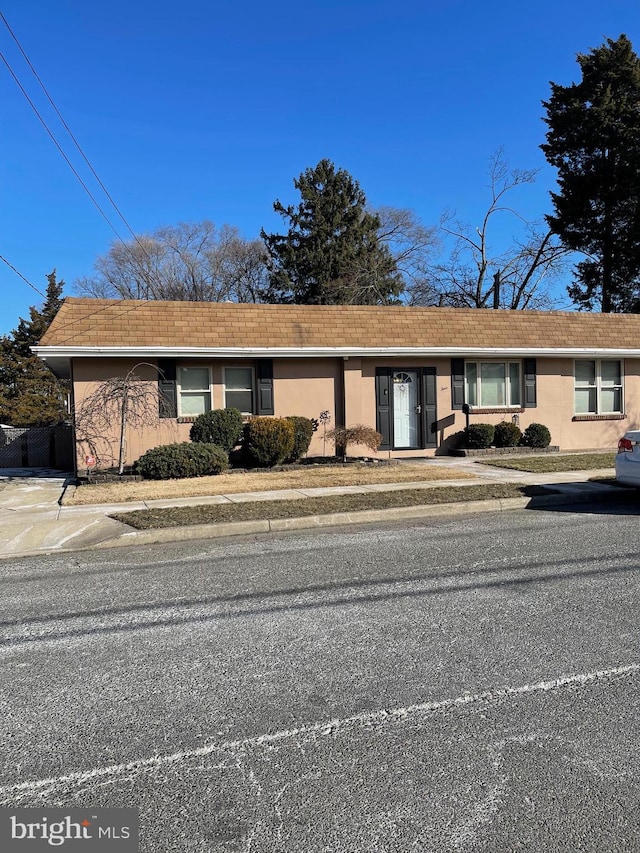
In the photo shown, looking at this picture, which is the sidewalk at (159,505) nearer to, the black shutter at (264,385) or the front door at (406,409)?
the front door at (406,409)

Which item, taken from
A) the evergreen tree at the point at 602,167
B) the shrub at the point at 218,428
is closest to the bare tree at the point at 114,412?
the shrub at the point at 218,428

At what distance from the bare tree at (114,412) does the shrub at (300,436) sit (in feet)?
10.2

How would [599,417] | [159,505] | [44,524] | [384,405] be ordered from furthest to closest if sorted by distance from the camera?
[599,417] < [384,405] < [159,505] < [44,524]

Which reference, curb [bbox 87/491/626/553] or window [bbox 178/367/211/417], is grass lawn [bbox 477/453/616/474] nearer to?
curb [bbox 87/491/626/553]

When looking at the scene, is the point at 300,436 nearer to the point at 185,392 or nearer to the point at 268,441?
the point at 268,441

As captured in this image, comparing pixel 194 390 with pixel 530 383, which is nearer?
pixel 194 390

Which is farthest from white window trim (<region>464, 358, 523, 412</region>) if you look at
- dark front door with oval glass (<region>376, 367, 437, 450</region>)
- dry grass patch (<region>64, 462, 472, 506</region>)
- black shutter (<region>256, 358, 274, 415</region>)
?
black shutter (<region>256, 358, 274, 415</region>)

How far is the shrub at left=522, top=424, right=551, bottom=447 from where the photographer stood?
1727 cm

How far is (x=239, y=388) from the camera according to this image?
612 inches

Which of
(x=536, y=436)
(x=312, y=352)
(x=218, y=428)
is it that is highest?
(x=312, y=352)

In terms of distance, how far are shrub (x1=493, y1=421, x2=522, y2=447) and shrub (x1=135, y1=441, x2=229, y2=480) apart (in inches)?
308
